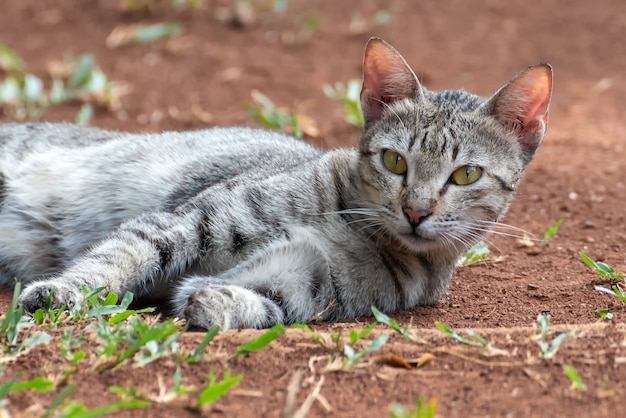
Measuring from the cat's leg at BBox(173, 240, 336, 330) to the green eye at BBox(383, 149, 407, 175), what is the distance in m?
0.49

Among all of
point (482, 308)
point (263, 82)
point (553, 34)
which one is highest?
point (553, 34)

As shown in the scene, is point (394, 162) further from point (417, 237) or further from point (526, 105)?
point (526, 105)

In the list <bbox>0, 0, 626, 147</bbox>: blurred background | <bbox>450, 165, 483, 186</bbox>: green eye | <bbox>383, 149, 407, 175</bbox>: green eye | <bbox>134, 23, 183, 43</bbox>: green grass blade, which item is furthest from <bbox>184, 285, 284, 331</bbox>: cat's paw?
<bbox>134, 23, 183, 43</bbox>: green grass blade

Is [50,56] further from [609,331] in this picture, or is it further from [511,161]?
[609,331]

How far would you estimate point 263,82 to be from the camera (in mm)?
7633

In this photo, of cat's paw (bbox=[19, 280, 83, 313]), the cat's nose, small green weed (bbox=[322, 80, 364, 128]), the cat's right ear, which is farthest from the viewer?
small green weed (bbox=[322, 80, 364, 128])

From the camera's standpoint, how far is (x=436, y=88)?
24.7ft

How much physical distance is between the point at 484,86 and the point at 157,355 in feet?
17.9

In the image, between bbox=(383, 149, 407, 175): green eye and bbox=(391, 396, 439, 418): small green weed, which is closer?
bbox=(391, 396, 439, 418): small green weed

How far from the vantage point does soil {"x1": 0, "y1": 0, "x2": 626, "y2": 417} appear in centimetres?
281

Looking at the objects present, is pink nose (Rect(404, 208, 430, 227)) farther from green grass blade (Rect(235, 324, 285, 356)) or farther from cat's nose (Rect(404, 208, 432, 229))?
green grass blade (Rect(235, 324, 285, 356))

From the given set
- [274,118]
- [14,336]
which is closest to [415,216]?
[14,336]

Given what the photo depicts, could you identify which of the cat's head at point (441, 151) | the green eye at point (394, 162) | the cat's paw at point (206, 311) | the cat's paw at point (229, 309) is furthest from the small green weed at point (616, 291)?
the cat's paw at point (206, 311)

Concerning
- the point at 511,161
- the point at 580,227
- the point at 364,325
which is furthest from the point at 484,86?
the point at 364,325
